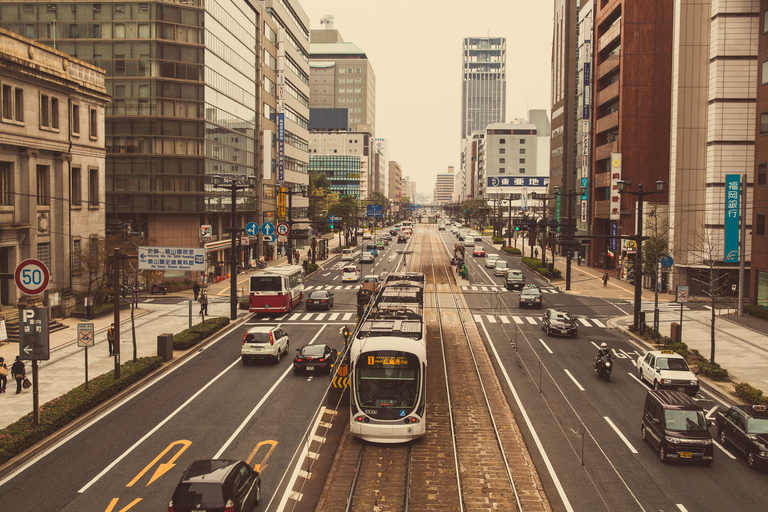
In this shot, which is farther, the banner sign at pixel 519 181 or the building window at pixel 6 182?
the banner sign at pixel 519 181

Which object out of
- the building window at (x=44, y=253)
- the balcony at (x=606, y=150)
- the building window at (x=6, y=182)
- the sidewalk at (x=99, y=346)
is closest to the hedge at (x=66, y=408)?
the sidewalk at (x=99, y=346)

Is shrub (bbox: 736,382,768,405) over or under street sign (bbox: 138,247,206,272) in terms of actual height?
under

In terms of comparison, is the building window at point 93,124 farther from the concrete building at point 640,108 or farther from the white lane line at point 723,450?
the concrete building at point 640,108

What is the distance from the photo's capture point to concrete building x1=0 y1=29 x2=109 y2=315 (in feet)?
127

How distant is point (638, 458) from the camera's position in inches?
761

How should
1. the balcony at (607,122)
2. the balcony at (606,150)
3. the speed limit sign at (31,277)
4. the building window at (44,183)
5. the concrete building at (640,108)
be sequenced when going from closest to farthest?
the speed limit sign at (31,277), the building window at (44,183), the concrete building at (640,108), the balcony at (606,150), the balcony at (607,122)

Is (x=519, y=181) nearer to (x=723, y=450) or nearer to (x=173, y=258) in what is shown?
(x=173, y=258)

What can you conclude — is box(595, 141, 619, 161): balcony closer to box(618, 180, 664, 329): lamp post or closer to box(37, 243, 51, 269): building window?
box(618, 180, 664, 329): lamp post

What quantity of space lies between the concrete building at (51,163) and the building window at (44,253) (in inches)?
2.7

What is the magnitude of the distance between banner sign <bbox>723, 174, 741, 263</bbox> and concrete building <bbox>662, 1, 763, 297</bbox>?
10 cm

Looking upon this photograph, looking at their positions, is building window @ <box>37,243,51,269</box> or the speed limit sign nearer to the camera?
the speed limit sign

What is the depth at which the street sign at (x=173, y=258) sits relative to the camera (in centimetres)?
3134

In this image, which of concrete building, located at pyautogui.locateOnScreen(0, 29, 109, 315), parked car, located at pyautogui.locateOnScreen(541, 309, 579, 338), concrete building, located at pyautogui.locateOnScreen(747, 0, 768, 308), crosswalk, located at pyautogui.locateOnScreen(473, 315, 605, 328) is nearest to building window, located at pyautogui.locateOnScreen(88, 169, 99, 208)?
concrete building, located at pyautogui.locateOnScreen(0, 29, 109, 315)

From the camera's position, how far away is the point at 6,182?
128ft
